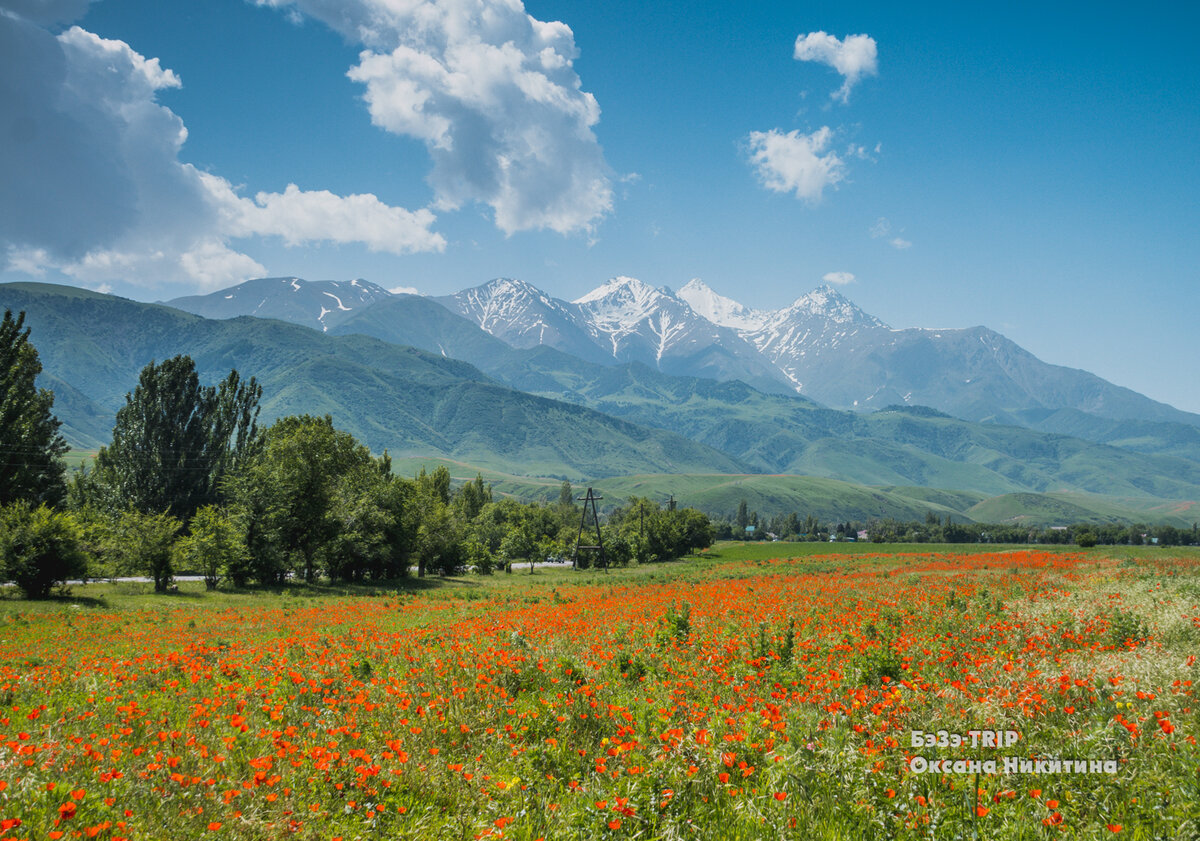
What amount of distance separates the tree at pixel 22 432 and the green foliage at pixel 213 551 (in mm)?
11929

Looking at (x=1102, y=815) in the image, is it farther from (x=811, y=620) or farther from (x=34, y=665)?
(x=34, y=665)

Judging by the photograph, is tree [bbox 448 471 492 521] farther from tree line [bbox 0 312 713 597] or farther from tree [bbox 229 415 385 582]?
tree [bbox 229 415 385 582]

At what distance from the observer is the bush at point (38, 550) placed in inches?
1238

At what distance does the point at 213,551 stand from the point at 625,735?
43.4 metres

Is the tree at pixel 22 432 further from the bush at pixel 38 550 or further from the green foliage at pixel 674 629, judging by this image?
the green foliage at pixel 674 629

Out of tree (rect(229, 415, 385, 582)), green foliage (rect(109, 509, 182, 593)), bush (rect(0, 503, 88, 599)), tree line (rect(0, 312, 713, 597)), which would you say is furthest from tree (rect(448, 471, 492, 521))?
bush (rect(0, 503, 88, 599))

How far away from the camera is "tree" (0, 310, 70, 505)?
139ft

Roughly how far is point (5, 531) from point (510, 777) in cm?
3946

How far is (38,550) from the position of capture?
3189 cm

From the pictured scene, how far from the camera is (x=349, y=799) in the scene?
586 cm

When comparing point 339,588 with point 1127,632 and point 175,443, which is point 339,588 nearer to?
point 175,443

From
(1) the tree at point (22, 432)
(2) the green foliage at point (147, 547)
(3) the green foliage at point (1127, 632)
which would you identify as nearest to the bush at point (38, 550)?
(2) the green foliage at point (147, 547)

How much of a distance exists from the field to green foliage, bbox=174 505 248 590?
97.2 ft

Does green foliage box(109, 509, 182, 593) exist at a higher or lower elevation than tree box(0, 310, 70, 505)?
lower
